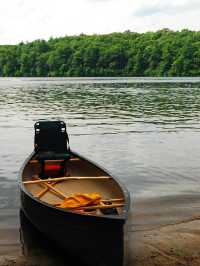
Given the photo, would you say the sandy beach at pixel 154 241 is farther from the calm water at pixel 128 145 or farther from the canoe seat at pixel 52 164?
the canoe seat at pixel 52 164

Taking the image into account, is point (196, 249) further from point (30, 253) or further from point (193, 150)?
point (193, 150)

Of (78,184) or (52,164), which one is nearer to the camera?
(78,184)

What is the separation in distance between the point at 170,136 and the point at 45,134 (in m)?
14.9

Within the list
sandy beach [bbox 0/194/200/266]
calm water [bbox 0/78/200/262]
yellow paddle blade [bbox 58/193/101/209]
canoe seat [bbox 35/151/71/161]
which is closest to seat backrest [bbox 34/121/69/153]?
canoe seat [bbox 35/151/71/161]

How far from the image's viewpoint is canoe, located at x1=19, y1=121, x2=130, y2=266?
30.5 feet

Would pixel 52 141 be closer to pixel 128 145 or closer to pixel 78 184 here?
pixel 78 184

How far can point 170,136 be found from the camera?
98.5 ft

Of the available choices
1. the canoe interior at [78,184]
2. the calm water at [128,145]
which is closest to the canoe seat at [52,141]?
the canoe interior at [78,184]

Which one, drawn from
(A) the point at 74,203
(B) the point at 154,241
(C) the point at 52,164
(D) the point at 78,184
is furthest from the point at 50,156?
(B) the point at 154,241

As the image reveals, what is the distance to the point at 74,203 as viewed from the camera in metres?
11.1

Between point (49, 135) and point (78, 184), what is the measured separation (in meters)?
2.76

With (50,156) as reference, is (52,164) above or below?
below

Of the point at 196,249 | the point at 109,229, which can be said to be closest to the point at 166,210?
the point at 196,249

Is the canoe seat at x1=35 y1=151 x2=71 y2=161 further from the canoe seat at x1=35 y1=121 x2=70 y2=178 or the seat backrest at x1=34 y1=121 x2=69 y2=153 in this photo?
the seat backrest at x1=34 y1=121 x2=69 y2=153
